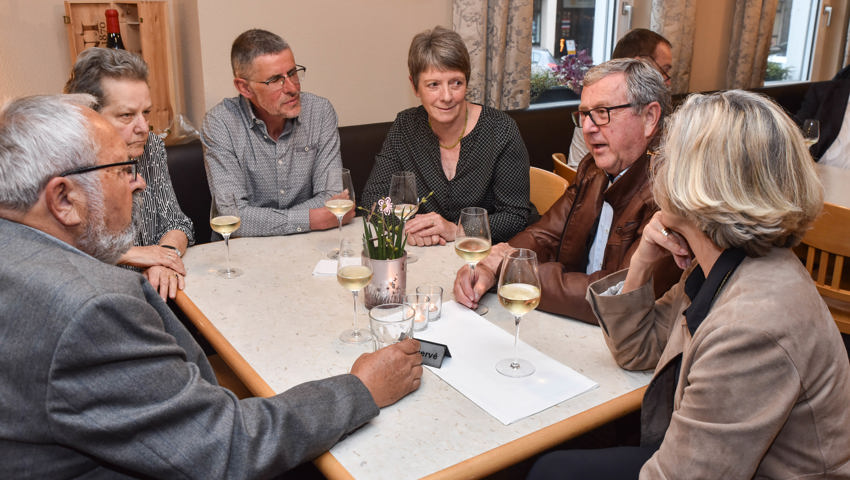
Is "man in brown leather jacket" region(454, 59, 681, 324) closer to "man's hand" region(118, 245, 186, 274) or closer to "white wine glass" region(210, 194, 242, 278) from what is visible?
"white wine glass" region(210, 194, 242, 278)

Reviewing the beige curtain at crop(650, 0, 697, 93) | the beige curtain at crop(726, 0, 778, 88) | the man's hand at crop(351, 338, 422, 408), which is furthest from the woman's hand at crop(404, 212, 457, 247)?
the beige curtain at crop(726, 0, 778, 88)

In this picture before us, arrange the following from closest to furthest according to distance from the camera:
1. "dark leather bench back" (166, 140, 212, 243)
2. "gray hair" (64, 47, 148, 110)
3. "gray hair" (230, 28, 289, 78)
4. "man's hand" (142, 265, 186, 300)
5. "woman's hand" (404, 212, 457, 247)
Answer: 1. "man's hand" (142, 265, 186, 300)
2. "gray hair" (64, 47, 148, 110)
3. "woman's hand" (404, 212, 457, 247)
4. "gray hair" (230, 28, 289, 78)
5. "dark leather bench back" (166, 140, 212, 243)

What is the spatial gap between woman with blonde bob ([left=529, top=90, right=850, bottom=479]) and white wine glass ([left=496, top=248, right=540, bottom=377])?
31 cm

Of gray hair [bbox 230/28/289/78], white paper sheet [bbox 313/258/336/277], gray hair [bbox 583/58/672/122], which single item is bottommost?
white paper sheet [bbox 313/258/336/277]

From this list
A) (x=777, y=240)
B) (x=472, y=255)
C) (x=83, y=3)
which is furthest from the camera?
(x=83, y=3)

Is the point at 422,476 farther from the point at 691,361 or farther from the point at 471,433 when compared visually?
the point at 691,361

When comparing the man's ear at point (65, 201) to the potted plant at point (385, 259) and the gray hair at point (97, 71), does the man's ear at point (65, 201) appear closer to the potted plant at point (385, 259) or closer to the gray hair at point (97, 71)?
the potted plant at point (385, 259)

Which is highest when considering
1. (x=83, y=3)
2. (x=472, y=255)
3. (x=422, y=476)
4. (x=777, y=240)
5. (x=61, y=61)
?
(x=83, y=3)

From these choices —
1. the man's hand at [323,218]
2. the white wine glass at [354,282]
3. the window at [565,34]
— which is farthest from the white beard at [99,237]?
the window at [565,34]

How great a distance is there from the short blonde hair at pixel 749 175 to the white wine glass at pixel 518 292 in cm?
39

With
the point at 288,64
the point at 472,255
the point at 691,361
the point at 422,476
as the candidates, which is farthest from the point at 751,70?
the point at 422,476

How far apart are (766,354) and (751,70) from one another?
16.3 ft

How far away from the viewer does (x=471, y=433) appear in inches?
49.5

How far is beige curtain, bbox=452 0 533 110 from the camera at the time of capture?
3891mm
